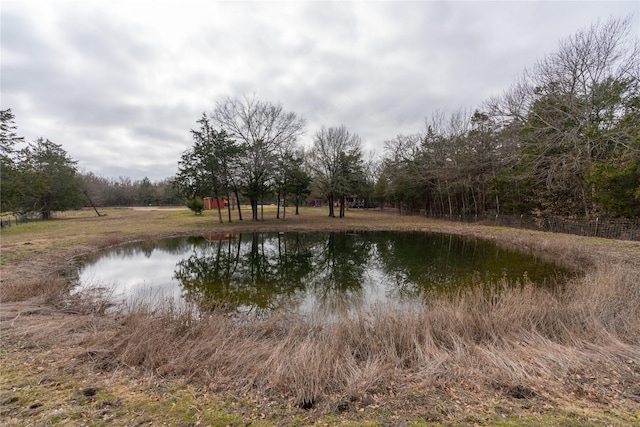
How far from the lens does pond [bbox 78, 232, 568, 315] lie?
7455 millimetres

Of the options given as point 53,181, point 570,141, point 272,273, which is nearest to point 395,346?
point 272,273

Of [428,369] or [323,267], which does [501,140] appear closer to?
[323,267]

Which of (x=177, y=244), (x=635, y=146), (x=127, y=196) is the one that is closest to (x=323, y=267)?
(x=177, y=244)

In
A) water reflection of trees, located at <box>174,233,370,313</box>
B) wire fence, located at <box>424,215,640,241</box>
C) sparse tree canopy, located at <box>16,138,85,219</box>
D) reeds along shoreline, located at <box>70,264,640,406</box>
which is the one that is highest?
sparse tree canopy, located at <box>16,138,85,219</box>

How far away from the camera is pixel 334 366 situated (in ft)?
11.0

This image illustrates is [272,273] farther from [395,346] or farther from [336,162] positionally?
[336,162]

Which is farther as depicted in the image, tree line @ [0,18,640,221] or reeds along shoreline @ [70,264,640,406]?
tree line @ [0,18,640,221]

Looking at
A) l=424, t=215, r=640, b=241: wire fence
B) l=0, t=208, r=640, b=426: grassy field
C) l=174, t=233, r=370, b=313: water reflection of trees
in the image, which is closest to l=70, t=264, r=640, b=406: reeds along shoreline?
l=0, t=208, r=640, b=426: grassy field

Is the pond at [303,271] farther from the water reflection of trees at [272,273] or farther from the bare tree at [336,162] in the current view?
the bare tree at [336,162]

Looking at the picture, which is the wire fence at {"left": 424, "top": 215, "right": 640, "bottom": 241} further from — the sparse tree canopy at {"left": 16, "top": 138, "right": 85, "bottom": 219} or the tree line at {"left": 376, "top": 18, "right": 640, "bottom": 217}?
the sparse tree canopy at {"left": 16, "top": 138, "right": 85, "bottom": 219}

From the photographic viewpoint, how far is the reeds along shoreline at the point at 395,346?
3113 mm

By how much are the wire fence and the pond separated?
5482 millimetres

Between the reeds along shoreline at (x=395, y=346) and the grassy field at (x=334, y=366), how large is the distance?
2 centimetres

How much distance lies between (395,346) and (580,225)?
18.3 metres
